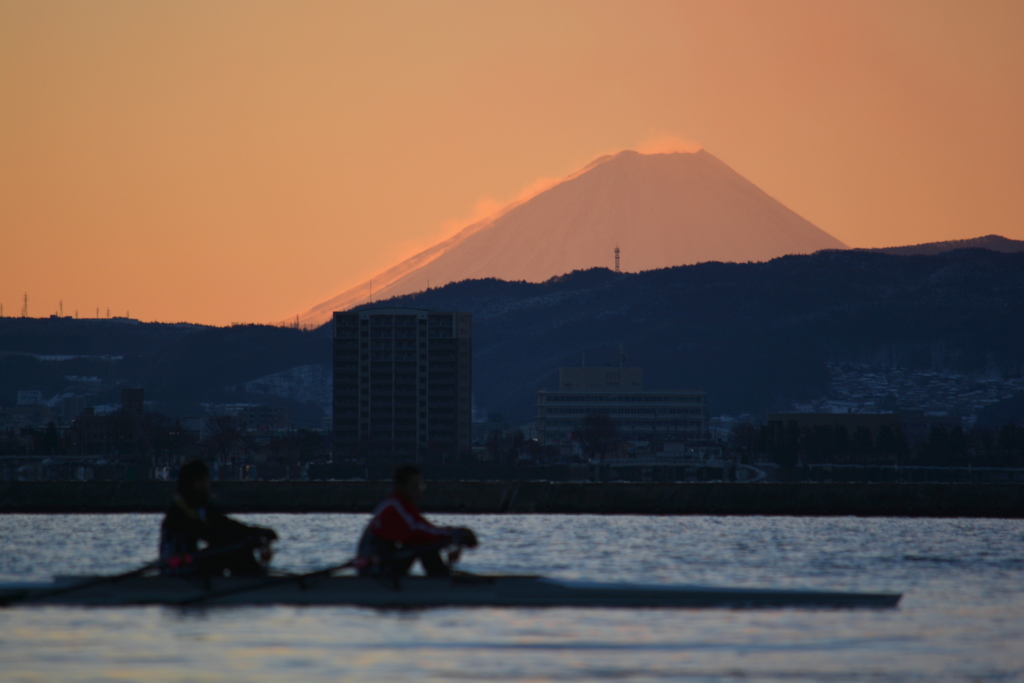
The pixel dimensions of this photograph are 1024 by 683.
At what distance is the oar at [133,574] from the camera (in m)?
29.2

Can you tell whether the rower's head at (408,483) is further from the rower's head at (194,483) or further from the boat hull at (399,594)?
the rower's head at (194,483)

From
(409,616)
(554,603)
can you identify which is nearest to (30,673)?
(409,616)

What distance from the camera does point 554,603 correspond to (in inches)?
1155

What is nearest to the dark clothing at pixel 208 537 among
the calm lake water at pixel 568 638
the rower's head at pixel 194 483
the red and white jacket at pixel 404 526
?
the rower's head at pixel 194 483

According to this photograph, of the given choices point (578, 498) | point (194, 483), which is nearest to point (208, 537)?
point (194, 483)

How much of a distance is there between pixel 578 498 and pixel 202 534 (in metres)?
68.6

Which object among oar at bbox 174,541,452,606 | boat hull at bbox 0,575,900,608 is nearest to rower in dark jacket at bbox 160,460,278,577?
boat hull at bbox 0,575,900,608

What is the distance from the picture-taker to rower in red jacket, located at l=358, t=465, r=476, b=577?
2794 cm

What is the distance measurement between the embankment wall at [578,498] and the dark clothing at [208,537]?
61.9 m

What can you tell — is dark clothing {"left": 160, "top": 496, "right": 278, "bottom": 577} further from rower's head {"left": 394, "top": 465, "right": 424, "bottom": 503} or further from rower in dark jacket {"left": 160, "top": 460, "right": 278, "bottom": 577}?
rower's head {"left": 394, "top": 465, "right": 424, "bottom": 503}

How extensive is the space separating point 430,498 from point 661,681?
7448 cm

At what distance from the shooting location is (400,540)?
28.4 metres

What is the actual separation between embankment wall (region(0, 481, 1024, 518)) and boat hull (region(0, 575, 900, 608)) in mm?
61834

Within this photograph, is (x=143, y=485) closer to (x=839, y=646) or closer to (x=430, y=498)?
(x=430, y=498)
